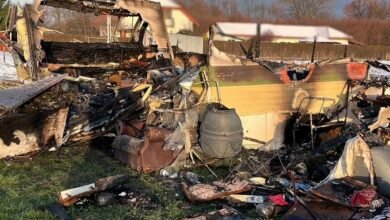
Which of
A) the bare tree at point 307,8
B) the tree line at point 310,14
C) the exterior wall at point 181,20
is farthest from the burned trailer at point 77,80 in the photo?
the bare tree at point 307,8

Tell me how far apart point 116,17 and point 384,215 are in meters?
8.93

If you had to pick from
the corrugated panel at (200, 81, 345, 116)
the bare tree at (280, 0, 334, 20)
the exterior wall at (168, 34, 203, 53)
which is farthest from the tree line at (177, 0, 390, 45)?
the corrugated panel at (200, 81, 345, 116)

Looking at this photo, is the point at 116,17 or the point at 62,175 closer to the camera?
the point at 62,175

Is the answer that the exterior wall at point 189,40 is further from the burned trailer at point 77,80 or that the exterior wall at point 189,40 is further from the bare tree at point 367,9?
the bare tree at point 367,9

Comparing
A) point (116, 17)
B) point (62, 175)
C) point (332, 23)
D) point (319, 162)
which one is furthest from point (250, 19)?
point (116, 17)

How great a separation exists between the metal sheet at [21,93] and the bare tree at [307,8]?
400 centimetres

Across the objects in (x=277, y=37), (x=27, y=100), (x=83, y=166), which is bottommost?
(x=83, y=166)

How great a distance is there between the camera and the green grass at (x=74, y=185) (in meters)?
4.58

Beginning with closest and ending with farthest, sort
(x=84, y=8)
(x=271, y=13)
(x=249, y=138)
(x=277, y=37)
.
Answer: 1. (x=277, y=37)
2. (x=271, y=13)
3. (x=249, y=138)
4. (x=84, y=8)

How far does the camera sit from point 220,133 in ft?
20.7

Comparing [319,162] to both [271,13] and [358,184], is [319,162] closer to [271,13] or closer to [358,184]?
[358,184]

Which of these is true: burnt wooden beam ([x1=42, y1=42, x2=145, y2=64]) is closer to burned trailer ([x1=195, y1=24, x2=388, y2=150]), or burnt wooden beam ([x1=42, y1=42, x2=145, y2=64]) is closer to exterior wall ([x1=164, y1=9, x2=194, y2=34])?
burned trailer ([x1=195, y1=24, x2=388, y2=150])

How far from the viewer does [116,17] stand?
11.2 m

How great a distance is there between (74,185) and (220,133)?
221 cm
